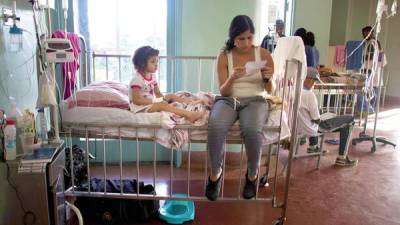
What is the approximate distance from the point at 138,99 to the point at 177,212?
2.86ft

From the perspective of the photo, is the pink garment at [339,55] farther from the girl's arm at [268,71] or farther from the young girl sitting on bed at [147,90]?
the young girl sitting on bed at [147,90]

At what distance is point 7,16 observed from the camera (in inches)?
70.7

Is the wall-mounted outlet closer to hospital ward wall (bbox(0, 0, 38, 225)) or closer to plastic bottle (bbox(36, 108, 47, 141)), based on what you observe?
hospital ward wall (bbox(0, 0, 38, 225))

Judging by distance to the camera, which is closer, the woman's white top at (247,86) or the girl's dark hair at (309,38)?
the woman's white top at (247,86)

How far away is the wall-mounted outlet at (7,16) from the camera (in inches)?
70.6

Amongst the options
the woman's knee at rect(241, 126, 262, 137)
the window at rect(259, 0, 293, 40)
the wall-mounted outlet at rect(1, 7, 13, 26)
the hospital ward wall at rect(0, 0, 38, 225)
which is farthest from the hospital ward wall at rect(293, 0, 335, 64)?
the wall-mounted outlet at rect(1, 7, 13, 26)

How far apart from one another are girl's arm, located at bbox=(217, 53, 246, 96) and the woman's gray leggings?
15 centimetres

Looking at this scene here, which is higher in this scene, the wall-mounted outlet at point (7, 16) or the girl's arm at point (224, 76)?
the wall-mounted outlet at point (7, 16)

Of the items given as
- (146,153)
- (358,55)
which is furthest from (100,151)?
(358,55)

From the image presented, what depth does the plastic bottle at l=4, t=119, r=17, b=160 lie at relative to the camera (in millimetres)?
1817

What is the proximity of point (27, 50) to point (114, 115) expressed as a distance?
2.25ft

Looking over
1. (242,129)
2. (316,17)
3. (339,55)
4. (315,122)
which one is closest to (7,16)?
(242,129)

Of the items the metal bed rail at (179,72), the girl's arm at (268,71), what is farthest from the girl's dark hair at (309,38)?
the girl's arm at (268,71)

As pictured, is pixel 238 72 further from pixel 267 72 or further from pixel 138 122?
pixel 138 122
